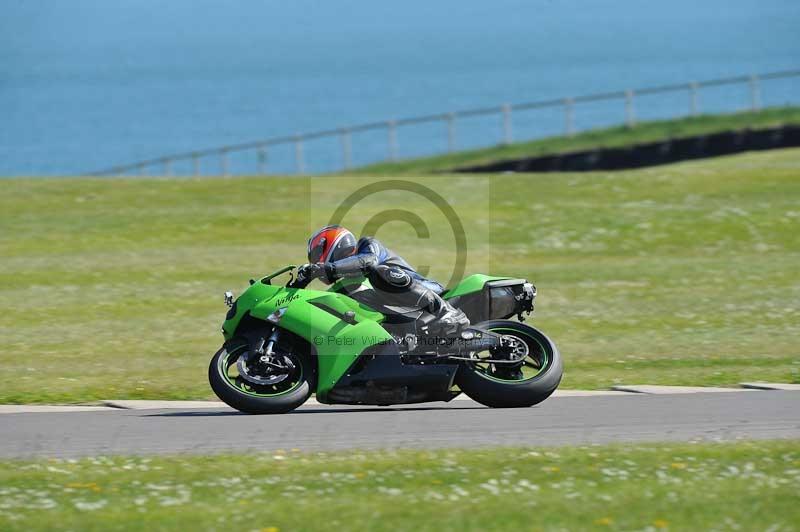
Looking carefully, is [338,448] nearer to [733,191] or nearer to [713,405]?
[713,405]

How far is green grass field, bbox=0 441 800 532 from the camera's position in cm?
739

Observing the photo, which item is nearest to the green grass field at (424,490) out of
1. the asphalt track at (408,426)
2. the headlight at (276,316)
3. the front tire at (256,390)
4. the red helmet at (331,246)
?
the asphalt track at (408,426)

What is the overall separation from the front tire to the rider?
74cm

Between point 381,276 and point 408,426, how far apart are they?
1222 millimetres

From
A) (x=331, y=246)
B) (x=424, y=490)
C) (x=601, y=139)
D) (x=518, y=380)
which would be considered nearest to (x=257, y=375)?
(x=331, y=246)

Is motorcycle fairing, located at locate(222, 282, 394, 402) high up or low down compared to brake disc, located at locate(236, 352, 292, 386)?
up

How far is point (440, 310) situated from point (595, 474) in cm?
270

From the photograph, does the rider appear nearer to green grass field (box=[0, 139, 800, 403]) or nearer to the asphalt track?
the asphalt track

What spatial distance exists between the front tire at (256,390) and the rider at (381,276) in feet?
2.44

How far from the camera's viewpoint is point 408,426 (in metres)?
10.1

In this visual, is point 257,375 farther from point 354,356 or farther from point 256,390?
point 354,356

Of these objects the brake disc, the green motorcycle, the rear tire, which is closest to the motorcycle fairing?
the green motorcycle

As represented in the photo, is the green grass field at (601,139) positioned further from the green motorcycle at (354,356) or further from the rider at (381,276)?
the green motorcycle at (354,356)

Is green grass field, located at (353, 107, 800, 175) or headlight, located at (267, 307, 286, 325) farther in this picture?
green grass field, located at (353, 107, 800, 175)
